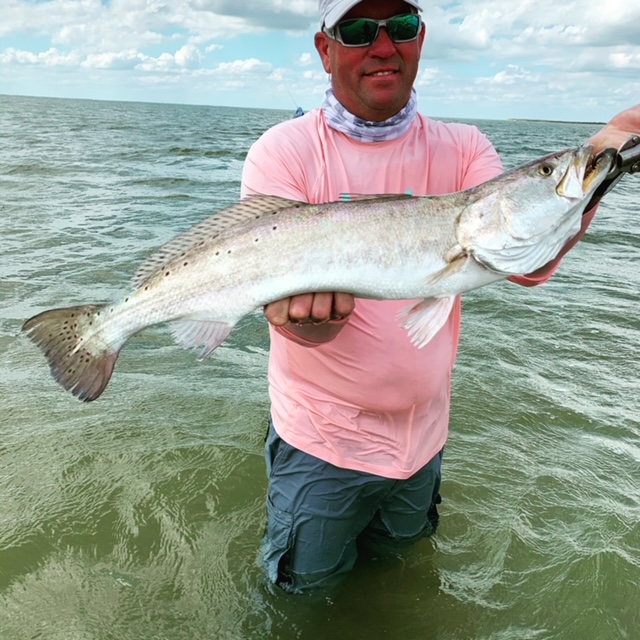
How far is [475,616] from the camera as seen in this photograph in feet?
12.6

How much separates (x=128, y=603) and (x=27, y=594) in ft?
2.01

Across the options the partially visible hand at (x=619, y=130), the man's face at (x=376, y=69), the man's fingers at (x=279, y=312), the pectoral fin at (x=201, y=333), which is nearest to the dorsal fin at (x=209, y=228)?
the pectoral fin at (x=201, y=333)

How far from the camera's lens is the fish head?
2.79 meters

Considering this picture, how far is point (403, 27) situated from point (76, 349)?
2145 mm

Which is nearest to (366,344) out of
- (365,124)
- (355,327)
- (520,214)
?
(355,327)

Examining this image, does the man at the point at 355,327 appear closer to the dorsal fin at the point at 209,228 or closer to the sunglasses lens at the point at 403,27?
the sunglasses lens at the point at 403,27

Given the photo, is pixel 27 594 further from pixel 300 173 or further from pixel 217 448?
pixel 300 173

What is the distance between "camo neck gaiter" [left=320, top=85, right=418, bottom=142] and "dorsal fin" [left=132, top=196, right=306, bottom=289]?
1.59 feet

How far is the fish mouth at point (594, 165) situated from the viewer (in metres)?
2.64

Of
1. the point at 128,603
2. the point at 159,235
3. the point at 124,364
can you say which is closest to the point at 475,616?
the point at 128,603

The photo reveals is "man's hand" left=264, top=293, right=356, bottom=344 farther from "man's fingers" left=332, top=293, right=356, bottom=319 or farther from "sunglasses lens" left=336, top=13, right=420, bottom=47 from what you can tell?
"sunglasses lens" left=336, top=13, right=420, bottom=47

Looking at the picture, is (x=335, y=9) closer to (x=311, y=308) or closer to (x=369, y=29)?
(x=369, y=29)

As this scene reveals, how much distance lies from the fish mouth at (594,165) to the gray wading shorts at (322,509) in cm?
168

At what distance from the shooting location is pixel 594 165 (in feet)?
8.90
